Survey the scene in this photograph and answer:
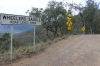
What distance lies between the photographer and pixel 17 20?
469 inches

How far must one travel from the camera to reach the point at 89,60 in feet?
35.0

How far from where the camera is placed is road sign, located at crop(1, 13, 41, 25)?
11062 millimetres

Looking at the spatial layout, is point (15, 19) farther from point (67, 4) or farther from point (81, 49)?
point (67, 4)

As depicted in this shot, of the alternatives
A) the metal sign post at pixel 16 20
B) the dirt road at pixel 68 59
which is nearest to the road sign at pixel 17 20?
the metal sign post at pixel 16 20

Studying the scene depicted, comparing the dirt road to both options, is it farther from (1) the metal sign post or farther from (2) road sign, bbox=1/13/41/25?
(2) road sign, bbox=1/13/41/25

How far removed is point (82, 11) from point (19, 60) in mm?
35139

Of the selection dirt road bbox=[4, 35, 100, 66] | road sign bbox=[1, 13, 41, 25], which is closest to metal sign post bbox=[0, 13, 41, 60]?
road sign bbox=[1, 13, 41, 25]

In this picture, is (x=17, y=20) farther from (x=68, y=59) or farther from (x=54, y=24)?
(x=54, y=24)

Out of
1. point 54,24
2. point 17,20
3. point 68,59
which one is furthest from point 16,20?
point 54,24

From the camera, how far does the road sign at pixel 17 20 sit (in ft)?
36.3

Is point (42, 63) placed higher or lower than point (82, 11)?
lower

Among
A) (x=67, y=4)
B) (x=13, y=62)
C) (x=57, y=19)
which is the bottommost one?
(x=13, y=62)

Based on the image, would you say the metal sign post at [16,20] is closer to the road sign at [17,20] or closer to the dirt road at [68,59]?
the road sign at [17,20]

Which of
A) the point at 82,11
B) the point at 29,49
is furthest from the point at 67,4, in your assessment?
the point at 29,49
